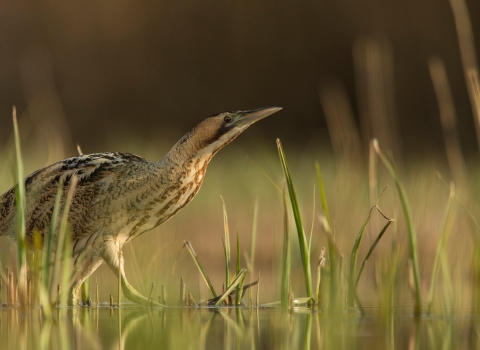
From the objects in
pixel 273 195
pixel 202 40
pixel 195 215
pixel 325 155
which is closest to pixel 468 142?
pixel 325 155

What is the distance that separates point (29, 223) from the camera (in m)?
2.73

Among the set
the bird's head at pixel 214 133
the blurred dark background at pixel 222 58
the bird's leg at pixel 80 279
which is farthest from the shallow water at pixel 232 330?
the blurred dark background at pixel 222 58

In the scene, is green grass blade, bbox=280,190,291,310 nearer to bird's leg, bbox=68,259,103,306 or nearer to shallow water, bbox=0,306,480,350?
shallow water, bbox=0,306,480,350

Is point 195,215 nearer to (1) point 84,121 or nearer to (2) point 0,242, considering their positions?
(2) point 0,242

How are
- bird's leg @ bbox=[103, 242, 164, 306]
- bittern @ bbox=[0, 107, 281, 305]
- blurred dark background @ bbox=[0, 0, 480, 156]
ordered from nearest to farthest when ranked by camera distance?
bird's leg @ bbox=[103, 242, 164, 306] < bittern @ bbox=[0, 107, 281, 305] < blurred dark background @ bbox=[0, 0, 480, 156]

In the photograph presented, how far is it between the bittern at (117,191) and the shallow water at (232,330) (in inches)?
17.5

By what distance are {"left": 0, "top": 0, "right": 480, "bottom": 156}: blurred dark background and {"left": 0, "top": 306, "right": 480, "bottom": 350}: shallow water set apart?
577 centimetres

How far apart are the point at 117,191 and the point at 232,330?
3.00 feet

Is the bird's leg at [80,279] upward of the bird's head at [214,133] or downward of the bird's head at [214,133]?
downward

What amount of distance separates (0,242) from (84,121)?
4889 mm

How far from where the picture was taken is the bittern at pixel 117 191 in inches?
105

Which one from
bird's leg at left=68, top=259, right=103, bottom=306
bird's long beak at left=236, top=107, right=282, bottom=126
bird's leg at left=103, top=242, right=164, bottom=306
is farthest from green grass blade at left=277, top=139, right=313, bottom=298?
bird's leg at left=68, top=259, right=103, bottom=306

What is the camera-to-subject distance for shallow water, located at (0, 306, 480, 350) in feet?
5.53

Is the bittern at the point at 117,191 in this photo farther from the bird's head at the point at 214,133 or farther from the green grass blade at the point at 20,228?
the green grass blade at the point at 20,228
